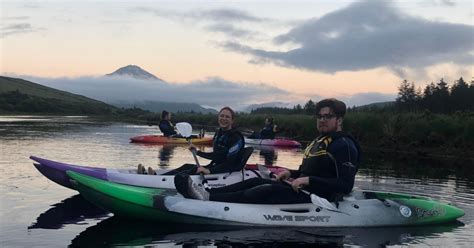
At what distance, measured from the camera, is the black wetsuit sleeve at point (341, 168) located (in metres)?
7.91

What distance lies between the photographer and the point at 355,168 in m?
8.09

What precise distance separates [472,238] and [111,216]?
5.87m

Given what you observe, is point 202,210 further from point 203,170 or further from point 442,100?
point 442,100

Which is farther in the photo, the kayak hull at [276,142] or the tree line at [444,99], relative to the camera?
the tree line at [444,99]

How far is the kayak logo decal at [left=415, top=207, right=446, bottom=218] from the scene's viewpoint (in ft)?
30.6

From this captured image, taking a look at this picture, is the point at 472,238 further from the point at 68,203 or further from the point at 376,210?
the point at 68,203

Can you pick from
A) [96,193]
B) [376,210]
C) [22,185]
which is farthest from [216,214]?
[22,185]

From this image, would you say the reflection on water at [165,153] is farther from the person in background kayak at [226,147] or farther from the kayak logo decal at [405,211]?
the kayak logo decal at [405,211]

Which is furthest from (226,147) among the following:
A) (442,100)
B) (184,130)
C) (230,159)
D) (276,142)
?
(442,100)

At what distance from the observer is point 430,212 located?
9.40 meters

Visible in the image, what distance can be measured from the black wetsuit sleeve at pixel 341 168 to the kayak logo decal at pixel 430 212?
199 cm

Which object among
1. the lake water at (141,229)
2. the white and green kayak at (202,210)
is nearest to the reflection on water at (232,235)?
the lake water at (141,229)

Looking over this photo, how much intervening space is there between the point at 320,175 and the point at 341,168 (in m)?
0.36

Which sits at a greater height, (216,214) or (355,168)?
(355,168)
